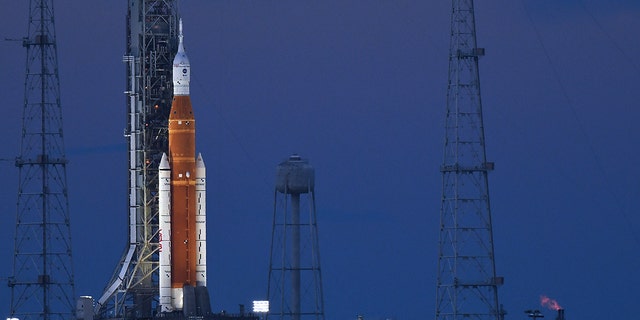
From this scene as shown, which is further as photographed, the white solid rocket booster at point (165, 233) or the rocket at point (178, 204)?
the rocket at point (178, 204)

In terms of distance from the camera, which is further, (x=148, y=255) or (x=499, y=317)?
(x=148, y=255)

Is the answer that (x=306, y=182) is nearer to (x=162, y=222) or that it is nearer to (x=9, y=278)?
(x=162, y=222)

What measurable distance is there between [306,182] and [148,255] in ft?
41.5

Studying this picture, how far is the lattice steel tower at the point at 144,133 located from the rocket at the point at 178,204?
3.43 metres

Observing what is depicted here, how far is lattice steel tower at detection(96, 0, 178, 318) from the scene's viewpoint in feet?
509

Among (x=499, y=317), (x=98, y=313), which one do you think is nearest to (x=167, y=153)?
(x=98, y=313)

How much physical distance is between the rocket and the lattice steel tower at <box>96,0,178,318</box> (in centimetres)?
343

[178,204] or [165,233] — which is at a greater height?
[178,204]

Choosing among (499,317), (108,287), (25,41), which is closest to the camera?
(499,317)

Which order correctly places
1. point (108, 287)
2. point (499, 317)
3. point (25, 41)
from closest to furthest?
point (499, 317) → point (25, 41) → point (108, 287)

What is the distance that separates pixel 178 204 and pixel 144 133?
684 centimetres

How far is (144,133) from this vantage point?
511ft

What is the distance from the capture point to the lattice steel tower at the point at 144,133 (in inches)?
6107

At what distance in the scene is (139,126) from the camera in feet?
510
